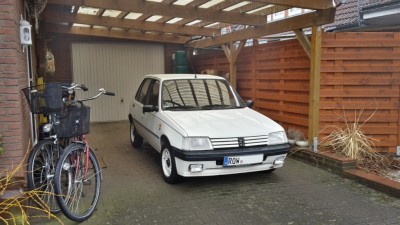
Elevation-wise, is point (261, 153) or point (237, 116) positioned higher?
point (237, 116)

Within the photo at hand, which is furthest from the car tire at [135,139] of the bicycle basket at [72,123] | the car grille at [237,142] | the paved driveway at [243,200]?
the bicycle basket at [72,123]

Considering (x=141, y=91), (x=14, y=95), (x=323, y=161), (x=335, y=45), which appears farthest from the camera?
(x=141, y=91)

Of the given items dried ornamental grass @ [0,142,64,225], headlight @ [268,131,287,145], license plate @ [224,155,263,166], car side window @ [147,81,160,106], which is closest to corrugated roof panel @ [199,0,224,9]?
car side window @ [147,81,160,106]

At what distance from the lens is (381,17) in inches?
309

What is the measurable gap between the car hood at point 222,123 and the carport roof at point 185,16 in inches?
68.8

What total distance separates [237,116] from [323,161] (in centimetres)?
165

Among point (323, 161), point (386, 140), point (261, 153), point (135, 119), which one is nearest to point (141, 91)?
point (135, 119)

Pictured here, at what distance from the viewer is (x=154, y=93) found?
6109 mm

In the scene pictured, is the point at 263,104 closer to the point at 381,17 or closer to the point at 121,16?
the point at 381,17

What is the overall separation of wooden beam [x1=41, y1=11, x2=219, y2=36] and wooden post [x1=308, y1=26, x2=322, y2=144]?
4.00m

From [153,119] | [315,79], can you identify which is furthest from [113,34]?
[315,79]

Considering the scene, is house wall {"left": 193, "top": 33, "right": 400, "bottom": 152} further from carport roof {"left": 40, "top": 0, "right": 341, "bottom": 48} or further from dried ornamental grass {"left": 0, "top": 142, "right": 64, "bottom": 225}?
dried ornamental grass {"left": 0, "top": 142, "right": 64, "bottom": 225}

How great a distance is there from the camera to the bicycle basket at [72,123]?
372cm

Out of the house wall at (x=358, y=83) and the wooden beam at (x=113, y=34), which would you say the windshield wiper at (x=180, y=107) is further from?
the wooden beam at (x=113, y=34)
